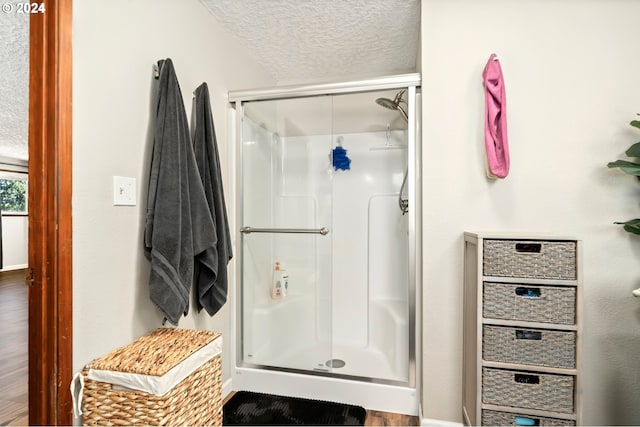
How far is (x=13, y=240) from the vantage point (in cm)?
545

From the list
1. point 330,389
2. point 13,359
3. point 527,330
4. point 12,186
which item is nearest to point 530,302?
point 527,330

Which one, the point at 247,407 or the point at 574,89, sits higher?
the point at 574,89

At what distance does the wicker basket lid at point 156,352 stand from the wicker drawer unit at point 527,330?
1.21 metres

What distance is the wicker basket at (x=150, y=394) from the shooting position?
1.15 metres

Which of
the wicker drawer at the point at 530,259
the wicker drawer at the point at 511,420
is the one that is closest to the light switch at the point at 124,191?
the wicker drawer at the point at 530,259

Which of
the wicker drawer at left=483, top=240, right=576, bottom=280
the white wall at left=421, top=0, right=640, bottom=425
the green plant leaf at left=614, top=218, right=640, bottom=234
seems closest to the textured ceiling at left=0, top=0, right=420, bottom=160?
the white wall at left=421, top=0, right=640, bottom=425

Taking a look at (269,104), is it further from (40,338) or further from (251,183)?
(40,338)

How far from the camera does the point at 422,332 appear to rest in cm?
185

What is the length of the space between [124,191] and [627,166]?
2174 millimetres

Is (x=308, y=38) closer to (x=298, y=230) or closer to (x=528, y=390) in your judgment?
(x=298, y=230)

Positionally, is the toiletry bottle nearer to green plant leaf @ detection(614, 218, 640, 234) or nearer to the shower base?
the shower base

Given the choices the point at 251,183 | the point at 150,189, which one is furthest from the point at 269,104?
the point at 150,189

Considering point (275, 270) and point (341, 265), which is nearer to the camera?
point (275, 270)

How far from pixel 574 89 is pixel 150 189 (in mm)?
2078
